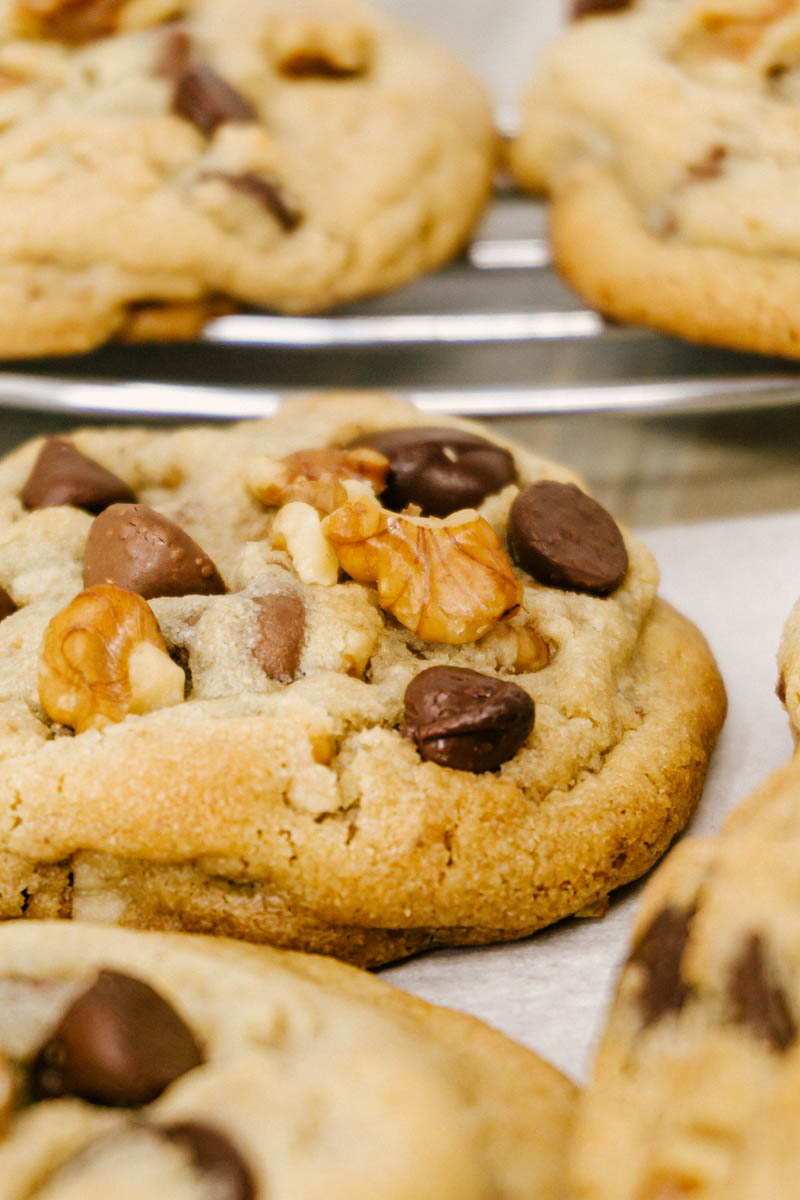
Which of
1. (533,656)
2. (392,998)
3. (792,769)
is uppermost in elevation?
(792,769)

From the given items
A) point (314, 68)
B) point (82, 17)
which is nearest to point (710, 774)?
point (314, 68)

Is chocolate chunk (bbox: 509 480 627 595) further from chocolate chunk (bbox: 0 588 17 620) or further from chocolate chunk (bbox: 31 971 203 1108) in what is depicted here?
chocolate chunk (bbox: 31 971 203 1108)

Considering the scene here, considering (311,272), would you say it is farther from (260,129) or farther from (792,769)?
(792,769)

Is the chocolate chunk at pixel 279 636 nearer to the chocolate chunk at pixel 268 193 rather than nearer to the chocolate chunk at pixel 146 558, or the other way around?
the chocolate chunk at pixel 146 558

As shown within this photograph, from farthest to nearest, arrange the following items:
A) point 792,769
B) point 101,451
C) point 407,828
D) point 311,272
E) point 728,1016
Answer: point 311,272 < point 101,451 < point 407,828 < point 792,769 < point 728,1016

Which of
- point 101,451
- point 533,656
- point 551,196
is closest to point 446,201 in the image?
point 551,196

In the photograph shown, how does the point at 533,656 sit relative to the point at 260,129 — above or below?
below

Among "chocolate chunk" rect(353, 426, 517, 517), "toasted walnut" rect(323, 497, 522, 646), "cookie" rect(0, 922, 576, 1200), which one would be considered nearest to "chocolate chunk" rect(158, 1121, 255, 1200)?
"cookie" rect(0, 922, 576, 1200)
